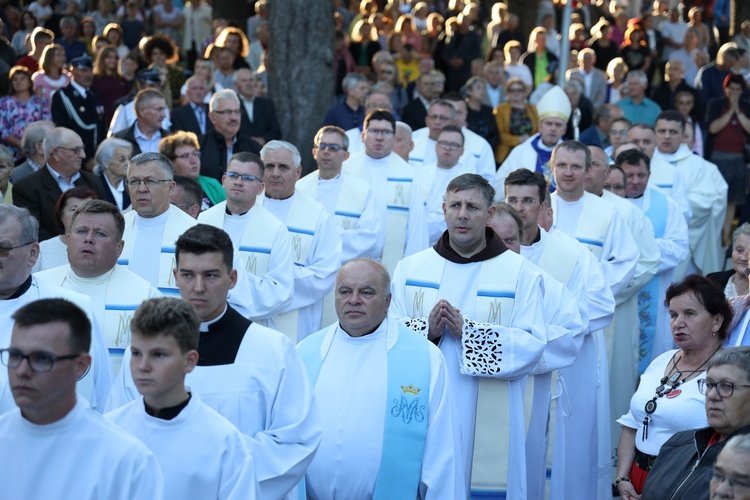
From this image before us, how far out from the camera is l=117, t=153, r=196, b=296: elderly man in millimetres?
7566

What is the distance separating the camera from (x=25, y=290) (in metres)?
5.66

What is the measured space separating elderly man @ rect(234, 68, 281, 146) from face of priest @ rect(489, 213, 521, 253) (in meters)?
6.06

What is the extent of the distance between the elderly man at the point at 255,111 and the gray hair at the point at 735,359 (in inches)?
327

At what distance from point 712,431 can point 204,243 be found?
87.7 inches

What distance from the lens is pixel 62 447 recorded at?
395 cm

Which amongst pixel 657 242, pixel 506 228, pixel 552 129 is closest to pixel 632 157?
pixel 657 242

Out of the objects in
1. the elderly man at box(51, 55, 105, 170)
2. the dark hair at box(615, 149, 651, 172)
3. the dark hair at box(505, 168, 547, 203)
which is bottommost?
the dark hair at box(505, 168, 547, 203)

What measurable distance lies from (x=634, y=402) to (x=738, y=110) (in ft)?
31.8

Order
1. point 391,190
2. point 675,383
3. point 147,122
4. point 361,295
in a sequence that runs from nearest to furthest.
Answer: point 361,295
point 675,383
point 147,122
point 391,190

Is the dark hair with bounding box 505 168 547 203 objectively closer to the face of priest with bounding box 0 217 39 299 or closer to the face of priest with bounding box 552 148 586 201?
the face of priest with bounding box 552 148 586 201

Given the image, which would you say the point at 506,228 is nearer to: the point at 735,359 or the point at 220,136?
the point at 735,359

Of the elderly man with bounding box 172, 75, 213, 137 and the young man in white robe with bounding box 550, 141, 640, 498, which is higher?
the elderly man with bounding box 172, 75, 213, 137

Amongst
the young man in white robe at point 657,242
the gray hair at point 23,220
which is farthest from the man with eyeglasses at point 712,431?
the young man in white robe at point 657,242

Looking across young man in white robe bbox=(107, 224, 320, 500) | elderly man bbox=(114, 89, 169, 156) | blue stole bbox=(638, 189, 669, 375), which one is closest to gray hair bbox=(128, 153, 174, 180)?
young man in white robe bbox=(107, 224, 320, 500)
